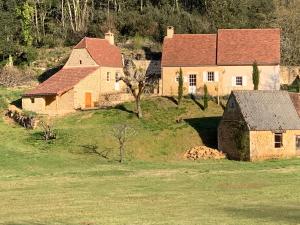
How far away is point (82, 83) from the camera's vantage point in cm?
6322

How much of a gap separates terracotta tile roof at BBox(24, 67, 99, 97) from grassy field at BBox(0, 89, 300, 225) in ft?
12.0

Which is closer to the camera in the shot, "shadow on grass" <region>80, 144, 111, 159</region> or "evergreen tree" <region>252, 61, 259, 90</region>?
"shadow on grass" <region>80, 144, 111, 159</region>

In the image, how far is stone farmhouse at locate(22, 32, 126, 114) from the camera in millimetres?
61844

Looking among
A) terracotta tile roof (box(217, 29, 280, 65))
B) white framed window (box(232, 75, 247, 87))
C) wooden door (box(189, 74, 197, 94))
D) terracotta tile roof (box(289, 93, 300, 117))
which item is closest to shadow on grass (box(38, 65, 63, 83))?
wooden door (box(189, 74, 197, 94))

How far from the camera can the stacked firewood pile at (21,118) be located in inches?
2228

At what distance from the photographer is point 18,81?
72.6 m

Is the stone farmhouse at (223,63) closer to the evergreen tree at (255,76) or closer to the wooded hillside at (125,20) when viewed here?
the evergreen tree at (255,76)

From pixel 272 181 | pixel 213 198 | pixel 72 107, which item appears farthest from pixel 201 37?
pixel 213 198

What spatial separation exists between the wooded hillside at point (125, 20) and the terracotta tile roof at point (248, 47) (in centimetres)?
1185

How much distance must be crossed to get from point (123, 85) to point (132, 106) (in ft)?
30.2

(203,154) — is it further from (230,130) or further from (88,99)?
(88,99)

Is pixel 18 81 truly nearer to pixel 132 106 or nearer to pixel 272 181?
pixel 132 106

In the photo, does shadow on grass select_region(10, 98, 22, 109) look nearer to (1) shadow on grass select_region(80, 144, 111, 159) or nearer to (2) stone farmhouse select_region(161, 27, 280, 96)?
(2) stone farmhouse select_region(161, 27, 280, 96)

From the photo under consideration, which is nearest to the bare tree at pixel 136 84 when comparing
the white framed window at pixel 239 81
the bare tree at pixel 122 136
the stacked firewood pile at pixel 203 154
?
the bare tree at pixel 122 136
